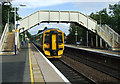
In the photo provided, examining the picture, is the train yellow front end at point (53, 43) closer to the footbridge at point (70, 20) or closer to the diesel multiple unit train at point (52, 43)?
the diesel multiple unit train at point (52, 43)

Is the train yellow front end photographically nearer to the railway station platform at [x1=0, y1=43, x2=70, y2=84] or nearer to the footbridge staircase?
the railway station platform at [x1=0, y1=43, x2=70, y2=84]

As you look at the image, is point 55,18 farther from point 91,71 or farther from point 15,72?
point 15,72

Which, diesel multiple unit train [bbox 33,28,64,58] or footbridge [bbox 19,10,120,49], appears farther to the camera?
footbridge [bbox 19,10,120,49]

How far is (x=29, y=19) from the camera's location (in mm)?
25109

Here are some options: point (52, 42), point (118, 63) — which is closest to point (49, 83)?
point (118, 63)

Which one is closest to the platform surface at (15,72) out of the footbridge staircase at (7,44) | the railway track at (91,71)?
the railway track at (91,71)

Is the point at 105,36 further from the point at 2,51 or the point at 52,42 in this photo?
the point at 2,51

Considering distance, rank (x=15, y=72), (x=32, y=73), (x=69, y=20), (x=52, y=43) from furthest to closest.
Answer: (x=69, y=20) < (x=52, y=43) < (x=15, y=72) < (x=32, y=73)

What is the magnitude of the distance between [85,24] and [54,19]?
5.78 metres

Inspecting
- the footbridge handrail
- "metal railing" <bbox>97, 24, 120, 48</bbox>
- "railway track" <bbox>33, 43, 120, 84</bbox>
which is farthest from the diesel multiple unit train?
"metal railing" <bbox>97, 24, 120, 48</bbox>

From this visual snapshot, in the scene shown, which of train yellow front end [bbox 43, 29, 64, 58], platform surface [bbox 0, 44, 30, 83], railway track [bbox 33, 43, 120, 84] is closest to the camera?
platform surface [bbox 0, 44, 30, 83]

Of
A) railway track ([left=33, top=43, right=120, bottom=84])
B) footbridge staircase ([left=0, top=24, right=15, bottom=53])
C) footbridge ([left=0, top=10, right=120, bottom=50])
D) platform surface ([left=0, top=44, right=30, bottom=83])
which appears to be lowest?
railway track ([left=33, top=43, right=120, bottom=84])

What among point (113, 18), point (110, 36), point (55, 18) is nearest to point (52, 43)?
point (55, 18)

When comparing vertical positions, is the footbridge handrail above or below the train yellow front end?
above
